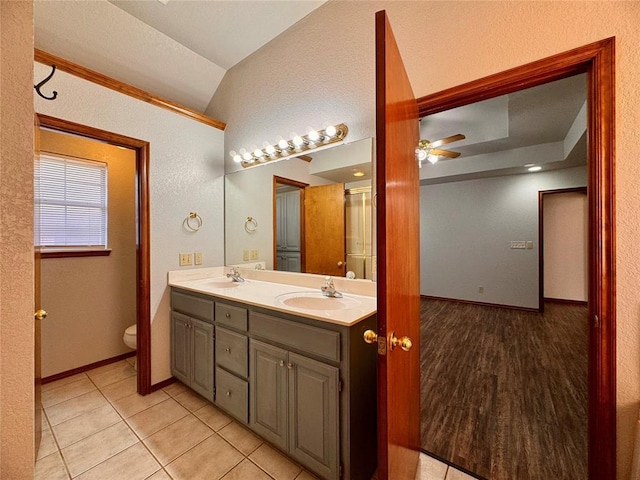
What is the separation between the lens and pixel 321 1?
191 cm

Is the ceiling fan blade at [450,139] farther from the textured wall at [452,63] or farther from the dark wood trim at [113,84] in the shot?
the dark wood trim at [113,84]

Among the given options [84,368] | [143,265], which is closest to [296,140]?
[143,265]

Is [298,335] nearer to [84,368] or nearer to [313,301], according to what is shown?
[313,301]

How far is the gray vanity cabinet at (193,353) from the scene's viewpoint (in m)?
1.93

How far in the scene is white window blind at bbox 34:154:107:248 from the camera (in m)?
2.34

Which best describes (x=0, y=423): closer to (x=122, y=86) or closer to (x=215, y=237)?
(x=215, y=237)

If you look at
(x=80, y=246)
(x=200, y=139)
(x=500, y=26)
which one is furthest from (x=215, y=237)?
(x=500, y=26)

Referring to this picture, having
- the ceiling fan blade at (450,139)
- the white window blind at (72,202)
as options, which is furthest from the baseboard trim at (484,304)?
the white window blind at (72,202)

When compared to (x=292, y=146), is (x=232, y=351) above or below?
below

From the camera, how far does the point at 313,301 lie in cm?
179

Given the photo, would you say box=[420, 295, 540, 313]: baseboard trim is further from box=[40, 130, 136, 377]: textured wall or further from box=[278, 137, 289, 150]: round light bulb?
box=[40, 130, 136, 377]: textured wall

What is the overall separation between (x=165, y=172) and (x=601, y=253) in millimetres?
2818

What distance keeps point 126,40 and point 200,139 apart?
843 mm

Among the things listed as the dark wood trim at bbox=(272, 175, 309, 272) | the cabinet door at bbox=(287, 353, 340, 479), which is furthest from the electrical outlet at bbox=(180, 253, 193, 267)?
the cabinet door at bbox=(287, 353, 340, 479)
